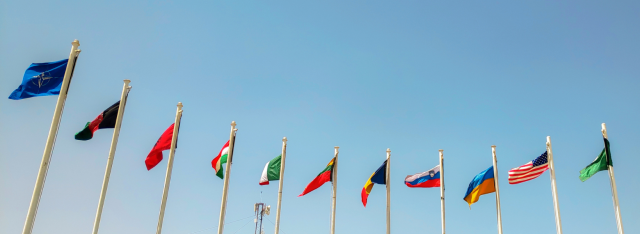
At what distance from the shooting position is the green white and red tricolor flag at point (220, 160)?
2844 cm

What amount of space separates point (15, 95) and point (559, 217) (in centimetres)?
2689

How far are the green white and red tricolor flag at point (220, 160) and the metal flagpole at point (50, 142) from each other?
8934 millimetres

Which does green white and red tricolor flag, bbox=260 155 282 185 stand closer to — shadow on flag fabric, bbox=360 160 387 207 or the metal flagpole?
shadow on flag fabric, bbox=360 160 387 207

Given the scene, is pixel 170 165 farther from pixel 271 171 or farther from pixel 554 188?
pixel 554 188

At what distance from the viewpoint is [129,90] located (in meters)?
25.7

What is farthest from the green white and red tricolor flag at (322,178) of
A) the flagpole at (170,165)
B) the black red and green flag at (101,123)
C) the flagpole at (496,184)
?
the black red and green flag at (101,123)

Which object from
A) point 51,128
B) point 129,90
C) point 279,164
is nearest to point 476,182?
point 279,164

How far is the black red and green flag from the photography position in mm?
24281

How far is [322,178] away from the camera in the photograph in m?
30.8

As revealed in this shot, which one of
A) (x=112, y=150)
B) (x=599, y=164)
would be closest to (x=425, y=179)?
(x=599, y=164)

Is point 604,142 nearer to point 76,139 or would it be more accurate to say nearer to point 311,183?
point 311,183

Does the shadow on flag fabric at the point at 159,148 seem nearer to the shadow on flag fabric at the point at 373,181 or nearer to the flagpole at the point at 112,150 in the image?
the flagpole at the point at 112,150

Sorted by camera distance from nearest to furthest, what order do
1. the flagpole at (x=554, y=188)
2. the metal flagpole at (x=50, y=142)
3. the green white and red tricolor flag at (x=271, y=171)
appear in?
the metal flagpole at (x=50, y=142) < the flagpole at (x=554, y=188) < the green white and red tricolor flag at (x=271, y=171)

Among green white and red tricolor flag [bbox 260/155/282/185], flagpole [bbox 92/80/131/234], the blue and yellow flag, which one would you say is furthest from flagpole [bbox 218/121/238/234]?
the blue and yellow flag
